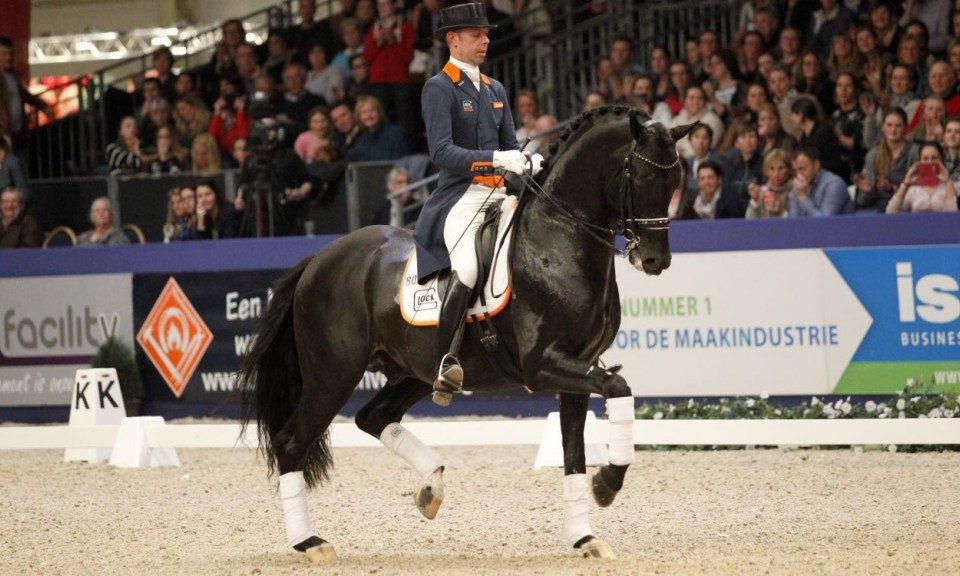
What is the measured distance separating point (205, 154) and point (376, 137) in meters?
1.91

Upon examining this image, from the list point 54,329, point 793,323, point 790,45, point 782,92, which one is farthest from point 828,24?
point 54,329

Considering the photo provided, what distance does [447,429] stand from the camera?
962cm

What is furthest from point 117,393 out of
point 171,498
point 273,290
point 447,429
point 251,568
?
point 251,568

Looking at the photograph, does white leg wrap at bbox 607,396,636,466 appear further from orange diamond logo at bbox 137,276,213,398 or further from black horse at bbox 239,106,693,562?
orange diamond logo at bbox 137,276,213,398

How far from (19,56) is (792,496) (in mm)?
12157

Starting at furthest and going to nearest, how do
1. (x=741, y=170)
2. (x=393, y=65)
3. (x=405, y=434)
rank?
(x=393, y=65)
(x=741, y=170)
(x=405, y=434)

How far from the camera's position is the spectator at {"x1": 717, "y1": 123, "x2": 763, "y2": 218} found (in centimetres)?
1209

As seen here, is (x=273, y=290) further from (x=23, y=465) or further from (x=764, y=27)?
(x=764, y=27)

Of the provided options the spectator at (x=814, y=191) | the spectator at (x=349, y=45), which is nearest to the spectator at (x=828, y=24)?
the spectator at (x=814, y=191)

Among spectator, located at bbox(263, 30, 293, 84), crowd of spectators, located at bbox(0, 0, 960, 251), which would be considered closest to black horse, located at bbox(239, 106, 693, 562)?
crowd of spectators, located at bbox(0, 0, 960, 251)

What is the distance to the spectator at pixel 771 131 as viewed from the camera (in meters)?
12.4

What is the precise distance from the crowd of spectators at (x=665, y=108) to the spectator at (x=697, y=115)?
20mm

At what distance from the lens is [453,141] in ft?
22.5

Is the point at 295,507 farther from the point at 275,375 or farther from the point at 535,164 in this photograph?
the point at 535,164
